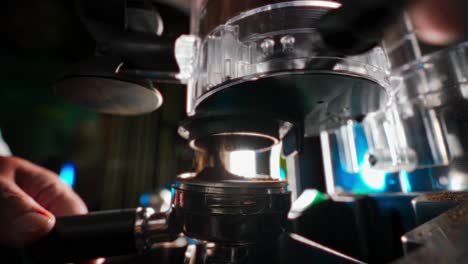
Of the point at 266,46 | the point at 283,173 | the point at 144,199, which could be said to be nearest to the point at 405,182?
the point at 283,173

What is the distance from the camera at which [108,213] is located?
1.06ft

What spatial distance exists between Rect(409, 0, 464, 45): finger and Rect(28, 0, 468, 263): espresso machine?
22 mm

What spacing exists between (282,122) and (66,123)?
5.63ft

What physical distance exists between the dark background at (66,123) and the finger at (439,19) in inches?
38.6

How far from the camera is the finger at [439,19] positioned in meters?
0.22

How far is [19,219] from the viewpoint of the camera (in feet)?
0.85

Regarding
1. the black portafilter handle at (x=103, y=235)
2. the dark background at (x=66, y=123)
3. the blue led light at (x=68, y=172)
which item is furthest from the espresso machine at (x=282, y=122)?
the blue led light at (x=68, y=172)

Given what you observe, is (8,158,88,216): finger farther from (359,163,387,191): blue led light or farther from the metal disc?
(359,163,387,191): blue led light

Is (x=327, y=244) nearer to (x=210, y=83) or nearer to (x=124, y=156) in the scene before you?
(x=210, y=83)

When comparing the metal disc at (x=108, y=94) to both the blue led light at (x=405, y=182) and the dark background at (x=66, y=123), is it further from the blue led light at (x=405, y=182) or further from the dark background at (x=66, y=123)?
the dark background at (x=66, y=123)

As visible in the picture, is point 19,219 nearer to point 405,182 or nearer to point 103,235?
point 103,235

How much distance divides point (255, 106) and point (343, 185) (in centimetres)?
34

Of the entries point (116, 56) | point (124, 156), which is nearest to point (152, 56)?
point (116, 56)

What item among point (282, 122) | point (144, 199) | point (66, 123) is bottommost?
point (144, 199)
